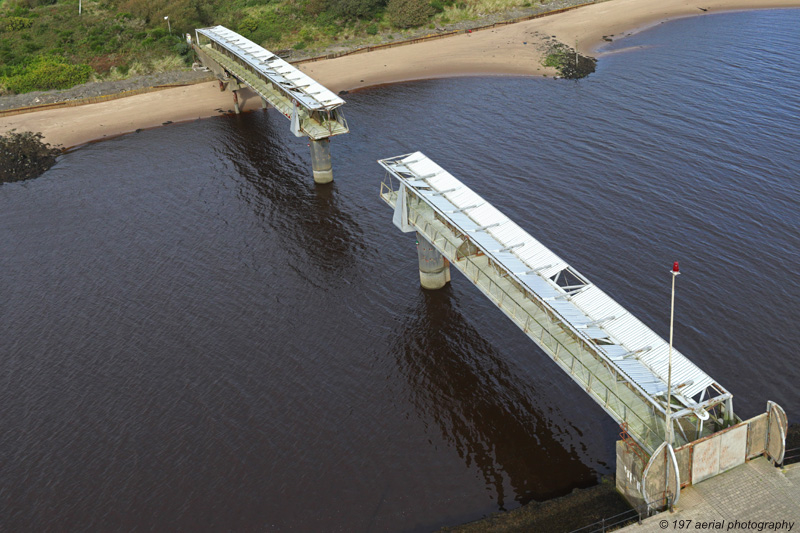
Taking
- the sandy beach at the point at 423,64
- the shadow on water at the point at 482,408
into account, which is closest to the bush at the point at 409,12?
the sandy beach at the point at 423,64

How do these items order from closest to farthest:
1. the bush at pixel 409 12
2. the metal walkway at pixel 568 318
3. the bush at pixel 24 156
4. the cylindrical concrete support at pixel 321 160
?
1. the metal walkway at pixel 568 318
2. the cylindrical concrete support at pixel 321 160
3. the bush at pixel 24 156
4. the bush at pixel 409 12

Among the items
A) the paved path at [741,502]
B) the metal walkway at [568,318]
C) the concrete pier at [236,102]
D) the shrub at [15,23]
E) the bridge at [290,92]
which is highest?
the shrub at [15,23]

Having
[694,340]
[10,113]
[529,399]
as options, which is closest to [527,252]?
[529,399]

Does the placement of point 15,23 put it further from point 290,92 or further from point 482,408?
point 482,408

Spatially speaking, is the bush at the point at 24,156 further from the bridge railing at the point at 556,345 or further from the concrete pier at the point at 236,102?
the bridge railing at the point at 556,345

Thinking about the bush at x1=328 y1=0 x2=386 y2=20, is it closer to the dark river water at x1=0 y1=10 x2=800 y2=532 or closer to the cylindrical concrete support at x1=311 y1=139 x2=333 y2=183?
the dark river water at x1=0 y1=10 x2=800 y2=532

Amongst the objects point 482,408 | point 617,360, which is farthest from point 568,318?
point 482,408

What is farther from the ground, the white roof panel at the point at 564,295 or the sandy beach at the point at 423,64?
the sandy beach at the point at 423,64
